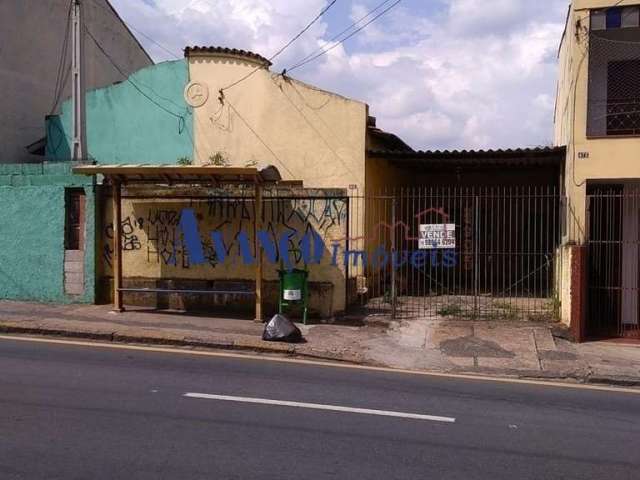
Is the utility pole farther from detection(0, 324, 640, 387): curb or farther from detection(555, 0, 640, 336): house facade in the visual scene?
detection(555, 0, 640, 336): house facade

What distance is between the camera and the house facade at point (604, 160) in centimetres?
1128

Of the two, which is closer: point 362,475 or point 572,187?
point 362,475

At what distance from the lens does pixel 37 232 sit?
42.4ft

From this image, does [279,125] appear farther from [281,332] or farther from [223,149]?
[281,332]

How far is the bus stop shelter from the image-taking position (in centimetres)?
1084

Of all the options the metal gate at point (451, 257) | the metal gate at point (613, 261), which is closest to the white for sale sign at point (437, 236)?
the metal gate at point (451, 257)

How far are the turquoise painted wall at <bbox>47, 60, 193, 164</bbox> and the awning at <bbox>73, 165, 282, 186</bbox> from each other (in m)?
4.44

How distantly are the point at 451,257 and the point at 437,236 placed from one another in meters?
0.63

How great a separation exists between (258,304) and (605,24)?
7534 mm

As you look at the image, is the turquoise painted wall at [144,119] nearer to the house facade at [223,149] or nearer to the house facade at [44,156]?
the house facade at [223,149]

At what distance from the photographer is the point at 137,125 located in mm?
16922

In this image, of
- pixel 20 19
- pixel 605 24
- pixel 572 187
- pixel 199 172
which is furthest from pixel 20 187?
pixel 605 24

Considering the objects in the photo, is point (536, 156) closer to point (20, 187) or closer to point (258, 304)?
point (258, 304)

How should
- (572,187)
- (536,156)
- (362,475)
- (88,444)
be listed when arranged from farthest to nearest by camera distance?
(536,156) → (572,187) → (88,444) → (362,475)
